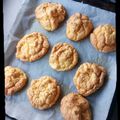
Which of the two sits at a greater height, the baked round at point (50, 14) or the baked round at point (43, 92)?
the baked round at point (50, 14)

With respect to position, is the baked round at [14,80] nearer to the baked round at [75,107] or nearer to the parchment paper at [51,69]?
the parchment paper at [51,69]

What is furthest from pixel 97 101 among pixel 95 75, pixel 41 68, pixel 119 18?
pixel 119 18

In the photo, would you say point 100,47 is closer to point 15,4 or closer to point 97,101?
point 97,101

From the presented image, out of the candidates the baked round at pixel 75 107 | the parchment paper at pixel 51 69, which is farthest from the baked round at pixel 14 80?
the baked round at pixel 75 107

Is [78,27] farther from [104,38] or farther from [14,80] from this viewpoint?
[14,80]

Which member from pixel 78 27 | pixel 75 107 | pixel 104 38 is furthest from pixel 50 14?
pixel 75 107

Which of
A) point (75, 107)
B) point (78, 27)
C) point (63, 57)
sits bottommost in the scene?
point (75, 107)
